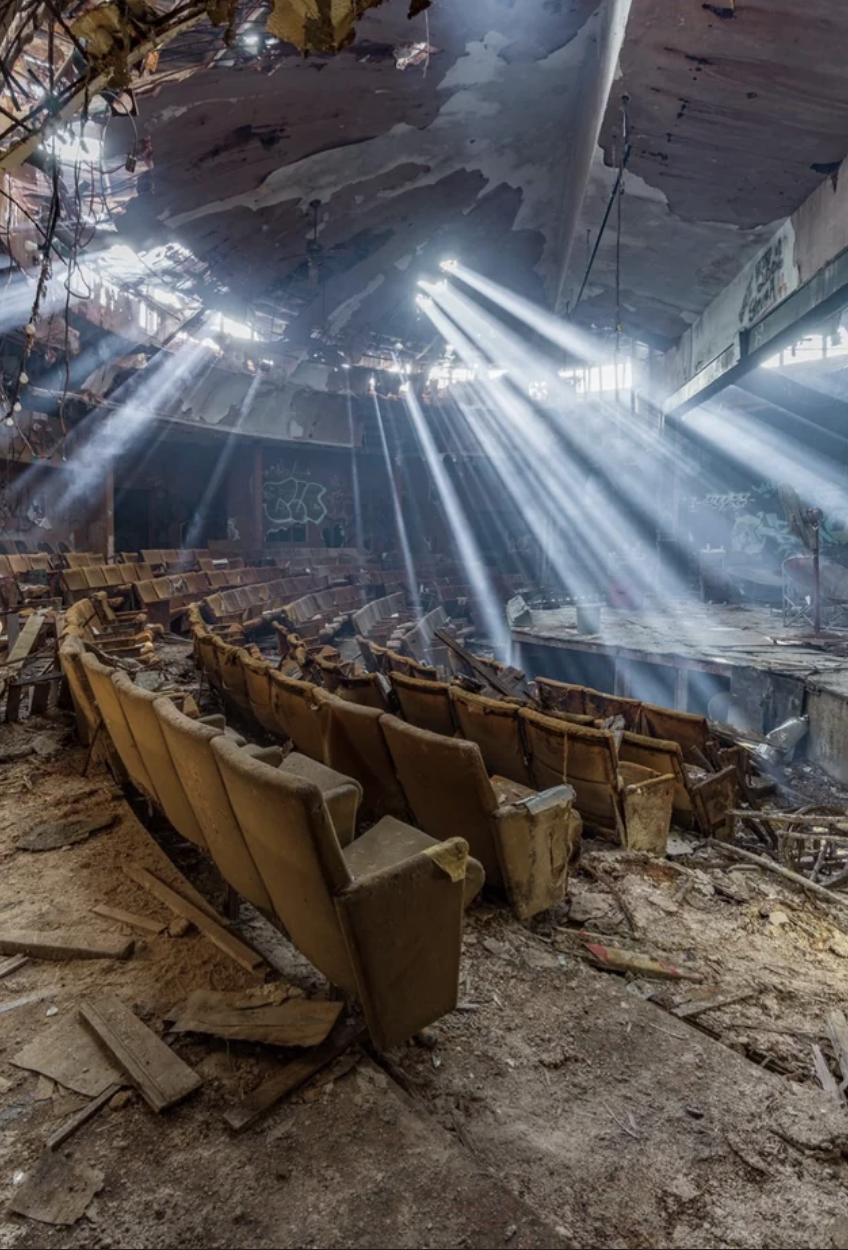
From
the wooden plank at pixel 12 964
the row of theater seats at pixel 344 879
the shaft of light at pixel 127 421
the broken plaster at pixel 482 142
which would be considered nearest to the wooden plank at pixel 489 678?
the row of theater seats at pixel 344 879

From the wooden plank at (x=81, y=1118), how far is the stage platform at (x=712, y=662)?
7133mm

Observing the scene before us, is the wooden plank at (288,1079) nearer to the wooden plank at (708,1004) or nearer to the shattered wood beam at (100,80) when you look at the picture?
the wooden plank at (708,1004)

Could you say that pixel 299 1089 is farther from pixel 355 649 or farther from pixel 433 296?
pixel 433 296

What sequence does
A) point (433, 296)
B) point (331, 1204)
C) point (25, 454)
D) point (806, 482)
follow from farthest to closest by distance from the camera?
point (433, 296), point (806, 482), point (25, 454), point (331, 1204)

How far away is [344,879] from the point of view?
1700 mm

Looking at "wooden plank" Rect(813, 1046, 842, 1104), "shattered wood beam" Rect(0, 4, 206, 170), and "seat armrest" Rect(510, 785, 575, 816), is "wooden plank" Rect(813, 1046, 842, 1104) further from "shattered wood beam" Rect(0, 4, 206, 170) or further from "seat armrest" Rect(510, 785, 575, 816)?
"shattered wood beam" Rect(0, 4, 206, 170)

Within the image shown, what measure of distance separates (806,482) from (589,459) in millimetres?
6373

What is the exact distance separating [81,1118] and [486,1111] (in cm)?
103

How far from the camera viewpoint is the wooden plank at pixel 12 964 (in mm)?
2172

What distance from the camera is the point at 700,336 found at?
28.3 ft

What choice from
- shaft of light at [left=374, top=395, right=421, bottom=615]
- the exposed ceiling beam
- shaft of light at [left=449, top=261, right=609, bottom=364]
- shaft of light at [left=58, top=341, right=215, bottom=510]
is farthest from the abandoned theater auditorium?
shaft of light at [left=374, top=395, right=421, bottom=615]

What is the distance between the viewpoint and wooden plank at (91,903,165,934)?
2.40 metres

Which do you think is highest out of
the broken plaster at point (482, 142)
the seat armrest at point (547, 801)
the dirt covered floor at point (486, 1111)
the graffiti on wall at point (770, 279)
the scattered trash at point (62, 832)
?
the broken plaster at point (482, 142)

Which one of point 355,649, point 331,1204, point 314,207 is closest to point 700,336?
point 314,207
